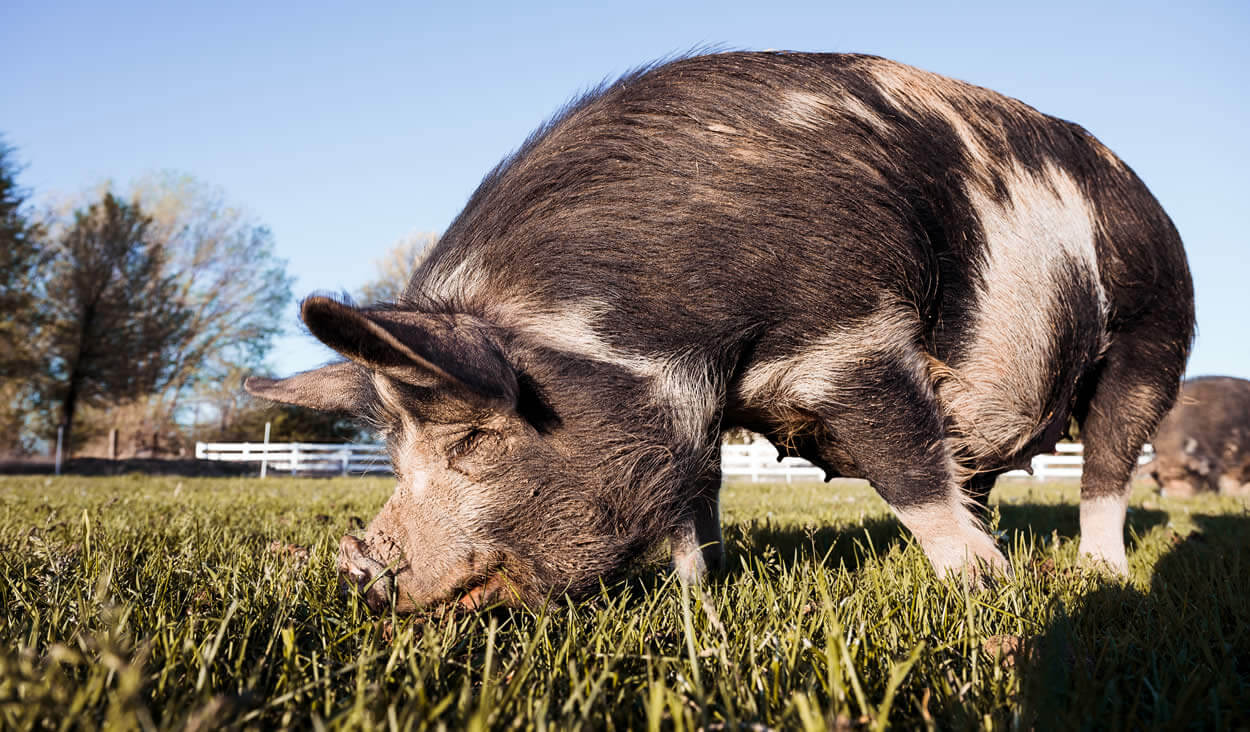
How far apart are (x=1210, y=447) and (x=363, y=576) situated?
1697 centimetres

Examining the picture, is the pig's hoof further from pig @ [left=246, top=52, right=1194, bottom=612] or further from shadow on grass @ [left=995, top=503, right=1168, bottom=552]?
shadow on grass @ [left=995, top=503, right=1168, bottom=552]

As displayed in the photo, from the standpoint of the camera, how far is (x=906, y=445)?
10.0 ft

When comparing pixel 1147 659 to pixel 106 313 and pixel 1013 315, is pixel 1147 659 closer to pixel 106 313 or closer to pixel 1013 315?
pixel 1013 315

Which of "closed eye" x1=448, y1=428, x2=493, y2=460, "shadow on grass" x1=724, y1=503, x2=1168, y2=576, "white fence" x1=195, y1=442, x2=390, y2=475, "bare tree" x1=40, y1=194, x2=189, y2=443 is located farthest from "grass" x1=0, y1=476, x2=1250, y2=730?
"bare tree" x1=40, y1=194, x2=189, y2=443

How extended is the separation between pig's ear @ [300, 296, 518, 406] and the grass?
63cm

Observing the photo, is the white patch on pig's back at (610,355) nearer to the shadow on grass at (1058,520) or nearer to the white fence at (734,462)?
the shadow on grass at (1058,520)

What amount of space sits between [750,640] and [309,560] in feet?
6.08

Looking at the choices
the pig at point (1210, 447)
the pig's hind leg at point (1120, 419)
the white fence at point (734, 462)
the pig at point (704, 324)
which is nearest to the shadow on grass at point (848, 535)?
the pig's hind leg at point (1120, 419)

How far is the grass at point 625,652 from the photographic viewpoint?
1344 millimetres

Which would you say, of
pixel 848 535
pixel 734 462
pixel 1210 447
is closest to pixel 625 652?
pixel 848 535

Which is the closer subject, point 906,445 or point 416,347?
point 416,347

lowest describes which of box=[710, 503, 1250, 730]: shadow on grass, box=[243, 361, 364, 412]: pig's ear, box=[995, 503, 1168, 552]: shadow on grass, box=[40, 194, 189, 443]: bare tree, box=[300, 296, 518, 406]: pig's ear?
box=[995, 503, 1168, 552]: shadow on grass

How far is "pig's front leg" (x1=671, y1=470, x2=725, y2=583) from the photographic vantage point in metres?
3.09

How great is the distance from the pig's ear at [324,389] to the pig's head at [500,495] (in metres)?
0.29
